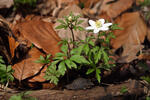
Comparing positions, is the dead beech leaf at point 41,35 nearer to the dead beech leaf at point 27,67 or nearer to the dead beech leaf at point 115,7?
the dead beech leaf at point 27,67

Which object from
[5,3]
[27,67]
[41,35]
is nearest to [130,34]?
[41,35]

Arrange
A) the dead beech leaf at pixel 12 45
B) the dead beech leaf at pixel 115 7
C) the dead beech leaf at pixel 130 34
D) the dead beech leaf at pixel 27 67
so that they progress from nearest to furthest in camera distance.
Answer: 1. the dead beech leaf at pixel 27 67
2. the dead beech leaf at pixel 12 45
3. the dead beech leaf at pixel 130 34
4. the dead beech leaf at pixel 115 7

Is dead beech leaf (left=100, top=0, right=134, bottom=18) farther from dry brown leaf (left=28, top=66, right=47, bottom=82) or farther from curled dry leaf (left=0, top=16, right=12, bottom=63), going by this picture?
curled dry leaf (left=0, top=16, right=12, bottom=63)

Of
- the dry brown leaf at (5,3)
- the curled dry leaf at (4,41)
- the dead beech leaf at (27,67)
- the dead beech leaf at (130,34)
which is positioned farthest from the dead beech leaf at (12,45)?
the dead beech leaf at (130,34)

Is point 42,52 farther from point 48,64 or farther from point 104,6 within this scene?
point 104,6

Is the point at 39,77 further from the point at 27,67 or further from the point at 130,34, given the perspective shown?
the point at 130,34

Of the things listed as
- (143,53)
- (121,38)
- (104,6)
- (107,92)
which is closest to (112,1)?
(104,6)

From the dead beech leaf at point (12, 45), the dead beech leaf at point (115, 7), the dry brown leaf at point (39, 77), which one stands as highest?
the dead beech leaf at point (115, 7)
